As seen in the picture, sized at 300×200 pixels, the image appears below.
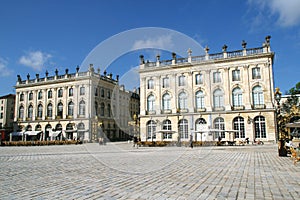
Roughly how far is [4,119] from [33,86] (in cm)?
1669

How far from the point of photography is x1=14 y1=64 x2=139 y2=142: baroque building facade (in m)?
46.3

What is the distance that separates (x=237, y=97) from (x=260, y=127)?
16.5 feet

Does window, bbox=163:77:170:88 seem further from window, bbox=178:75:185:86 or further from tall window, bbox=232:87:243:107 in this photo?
tall window, bbox=232:87:243:107

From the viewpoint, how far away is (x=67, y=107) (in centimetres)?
4841

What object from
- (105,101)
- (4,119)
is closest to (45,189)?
(105,101)

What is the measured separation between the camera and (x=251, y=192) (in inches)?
223

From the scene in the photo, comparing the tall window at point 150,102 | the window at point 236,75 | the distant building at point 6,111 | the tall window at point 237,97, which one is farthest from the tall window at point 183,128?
the distant building at point 6,111

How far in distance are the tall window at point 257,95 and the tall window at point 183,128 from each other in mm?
10008

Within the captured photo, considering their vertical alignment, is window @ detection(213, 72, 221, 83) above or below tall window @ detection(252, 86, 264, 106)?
above

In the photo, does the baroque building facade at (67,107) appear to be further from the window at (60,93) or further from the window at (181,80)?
the window at (181,80)

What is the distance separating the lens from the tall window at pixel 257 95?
3428 centimetres

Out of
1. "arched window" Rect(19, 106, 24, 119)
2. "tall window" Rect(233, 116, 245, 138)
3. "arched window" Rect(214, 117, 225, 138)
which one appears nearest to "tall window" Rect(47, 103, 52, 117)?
"arched window" Rect(19, 106, 24, 119)

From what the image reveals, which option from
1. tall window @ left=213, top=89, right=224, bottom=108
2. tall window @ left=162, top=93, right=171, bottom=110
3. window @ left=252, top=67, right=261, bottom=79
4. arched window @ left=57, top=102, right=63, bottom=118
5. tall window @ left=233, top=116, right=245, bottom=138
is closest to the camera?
tall window @ left=233, top=116, right=245, bottom=138

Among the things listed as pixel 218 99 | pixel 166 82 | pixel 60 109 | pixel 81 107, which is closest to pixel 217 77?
pixel 218 99
